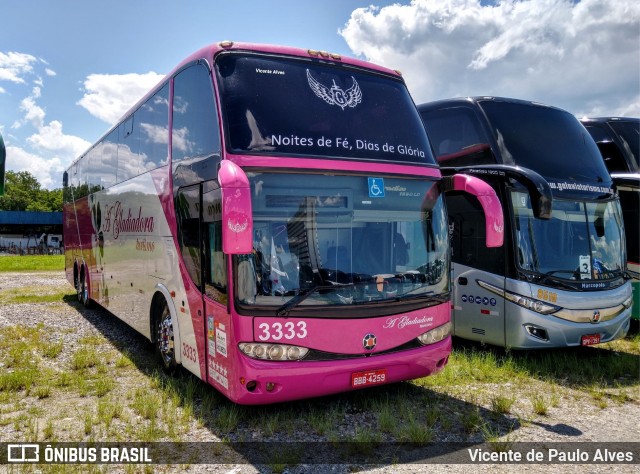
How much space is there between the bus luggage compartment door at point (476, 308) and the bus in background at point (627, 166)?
3396 millimetres

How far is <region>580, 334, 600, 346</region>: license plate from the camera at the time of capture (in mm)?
7758

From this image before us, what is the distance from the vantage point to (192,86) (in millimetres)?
6148

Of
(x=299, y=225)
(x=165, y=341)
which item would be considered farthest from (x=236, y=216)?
(x=165, y=341)

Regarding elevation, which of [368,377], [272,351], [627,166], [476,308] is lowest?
[368,377]

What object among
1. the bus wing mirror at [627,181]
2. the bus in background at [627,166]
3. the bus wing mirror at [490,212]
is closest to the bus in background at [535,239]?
the bus wing mirror at [490,212]

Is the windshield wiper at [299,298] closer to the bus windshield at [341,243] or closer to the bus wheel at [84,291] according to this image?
the bus windshield at [341,243]

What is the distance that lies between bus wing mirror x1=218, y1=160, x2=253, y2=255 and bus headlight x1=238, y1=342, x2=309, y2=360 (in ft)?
3.59

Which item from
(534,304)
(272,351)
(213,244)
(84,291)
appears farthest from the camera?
(84,291)

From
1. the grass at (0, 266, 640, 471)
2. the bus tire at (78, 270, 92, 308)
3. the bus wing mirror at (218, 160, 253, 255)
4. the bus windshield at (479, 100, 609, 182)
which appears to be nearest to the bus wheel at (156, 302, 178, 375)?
the grass at (0, 266, 640, 471)

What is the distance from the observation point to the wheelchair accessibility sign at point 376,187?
18.3 feet

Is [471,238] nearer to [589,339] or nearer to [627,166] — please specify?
[589,339]

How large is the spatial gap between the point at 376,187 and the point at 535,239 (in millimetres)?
3373

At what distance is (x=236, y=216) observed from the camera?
4.32m

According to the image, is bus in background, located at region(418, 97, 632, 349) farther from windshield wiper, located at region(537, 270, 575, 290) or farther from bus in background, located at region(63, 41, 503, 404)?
bus in background, located at region(63, 41, 503, 404)
